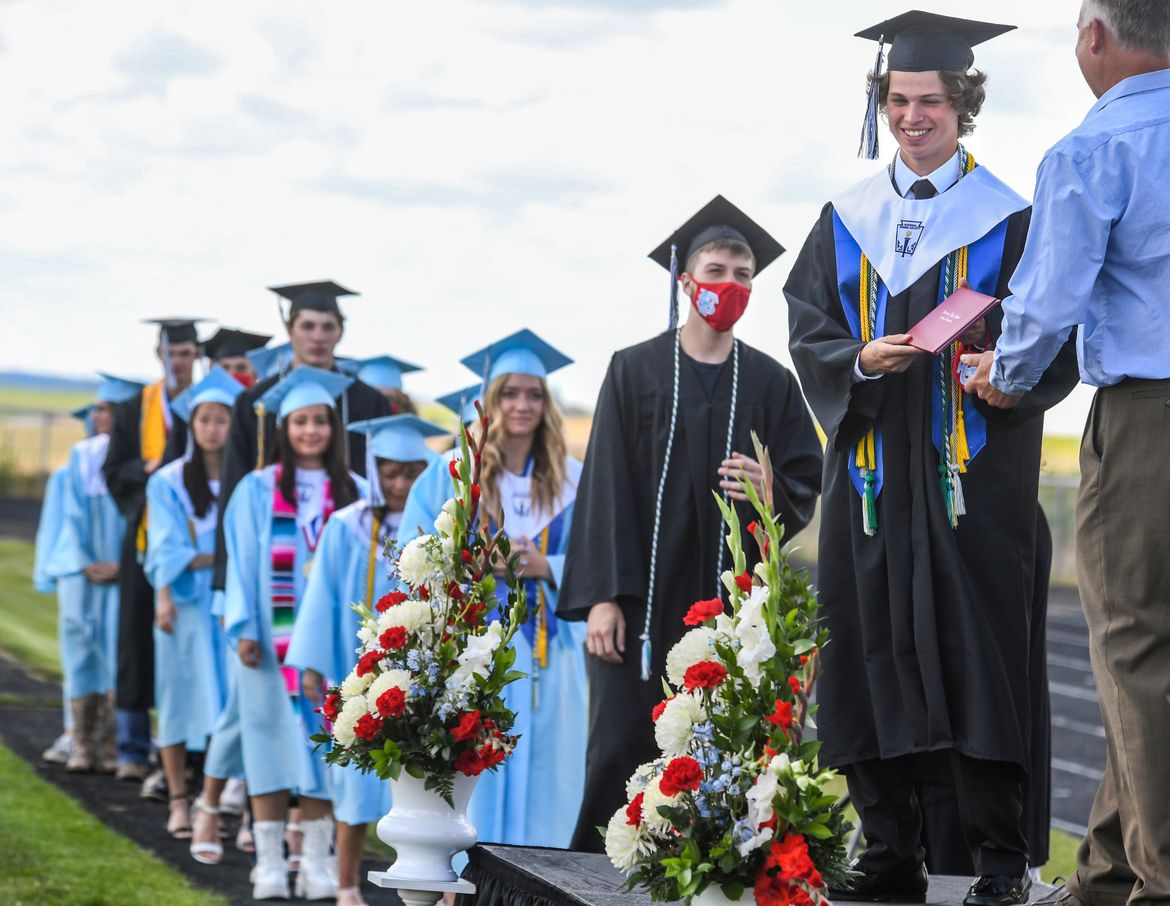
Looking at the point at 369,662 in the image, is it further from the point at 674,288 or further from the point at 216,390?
the point at 216,390

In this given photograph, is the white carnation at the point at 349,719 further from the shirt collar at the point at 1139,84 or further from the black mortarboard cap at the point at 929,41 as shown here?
the shirt collar at the point at 1139,84

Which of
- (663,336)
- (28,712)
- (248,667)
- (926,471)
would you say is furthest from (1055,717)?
(926,471)

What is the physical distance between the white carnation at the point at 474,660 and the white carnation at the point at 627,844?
52.2 inches

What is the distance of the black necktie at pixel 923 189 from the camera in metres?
4.78

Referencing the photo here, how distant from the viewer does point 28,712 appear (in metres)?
14.1

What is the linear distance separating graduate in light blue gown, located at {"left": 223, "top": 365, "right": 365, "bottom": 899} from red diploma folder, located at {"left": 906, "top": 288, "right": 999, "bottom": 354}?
13.9ft

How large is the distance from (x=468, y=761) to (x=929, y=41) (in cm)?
236

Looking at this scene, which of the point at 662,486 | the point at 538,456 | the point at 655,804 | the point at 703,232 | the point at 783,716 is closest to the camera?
the point at 783,716

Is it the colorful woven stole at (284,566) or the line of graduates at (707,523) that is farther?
the colorful woven stole at (284,566)

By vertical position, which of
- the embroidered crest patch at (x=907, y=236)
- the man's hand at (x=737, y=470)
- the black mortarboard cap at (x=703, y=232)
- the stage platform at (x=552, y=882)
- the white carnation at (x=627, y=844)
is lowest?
the stage platform at (x=552, y=882)

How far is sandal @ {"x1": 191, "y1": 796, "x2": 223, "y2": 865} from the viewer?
8.82 meters

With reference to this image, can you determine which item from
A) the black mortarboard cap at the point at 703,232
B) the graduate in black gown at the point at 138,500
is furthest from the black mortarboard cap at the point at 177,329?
the black mortarboard cap at the point at 703,232

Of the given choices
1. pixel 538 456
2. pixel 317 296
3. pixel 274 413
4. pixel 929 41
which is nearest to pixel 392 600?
pixel 538 456

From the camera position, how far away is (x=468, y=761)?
5.07 m
